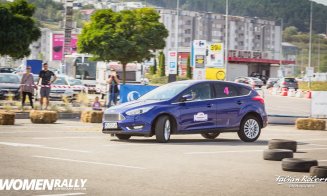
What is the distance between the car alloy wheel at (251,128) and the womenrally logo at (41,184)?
10.4 m

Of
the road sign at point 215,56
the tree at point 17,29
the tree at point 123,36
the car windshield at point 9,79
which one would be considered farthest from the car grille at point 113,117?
the tree at point 123,36

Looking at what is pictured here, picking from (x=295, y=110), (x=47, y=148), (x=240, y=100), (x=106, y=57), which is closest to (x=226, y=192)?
(x=47, y=148)

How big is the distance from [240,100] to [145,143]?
3163 mm

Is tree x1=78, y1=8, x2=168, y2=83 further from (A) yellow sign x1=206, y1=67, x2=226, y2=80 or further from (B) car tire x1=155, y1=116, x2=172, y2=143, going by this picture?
(B) car tire x1=155, y1=116, x2=172, y2=143

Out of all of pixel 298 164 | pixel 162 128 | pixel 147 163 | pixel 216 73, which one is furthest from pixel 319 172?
pixel 216 73

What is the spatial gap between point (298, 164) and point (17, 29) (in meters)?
30.3

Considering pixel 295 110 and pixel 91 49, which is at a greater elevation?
pixel 91 49

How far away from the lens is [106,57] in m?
56.4

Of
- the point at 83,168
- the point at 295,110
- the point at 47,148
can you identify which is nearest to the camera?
the point at 83,168

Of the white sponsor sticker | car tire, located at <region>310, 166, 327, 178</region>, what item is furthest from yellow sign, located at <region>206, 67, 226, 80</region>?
car tire, located at <region>310, 166, 327, 178</region>

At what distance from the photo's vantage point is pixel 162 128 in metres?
19.7

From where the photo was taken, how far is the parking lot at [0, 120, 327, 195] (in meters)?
11.3

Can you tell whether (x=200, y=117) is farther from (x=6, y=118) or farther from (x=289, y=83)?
(x=289, y=83)

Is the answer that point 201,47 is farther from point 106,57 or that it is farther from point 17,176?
point 17,176
